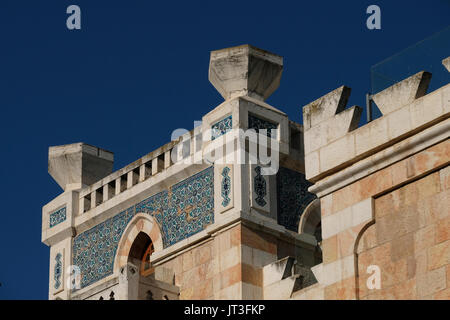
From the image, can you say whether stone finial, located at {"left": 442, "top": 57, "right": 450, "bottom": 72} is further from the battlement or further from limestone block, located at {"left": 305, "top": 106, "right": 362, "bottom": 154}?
limestone block, located at {"left": 305, "top": 106, "right": 362, "bottom": 154}

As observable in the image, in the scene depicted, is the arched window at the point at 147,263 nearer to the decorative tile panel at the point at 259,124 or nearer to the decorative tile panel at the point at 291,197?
the decorative tile panel at the point at 291,197

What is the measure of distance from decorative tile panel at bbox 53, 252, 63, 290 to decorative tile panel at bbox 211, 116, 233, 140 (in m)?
3.96

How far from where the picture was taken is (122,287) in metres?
18.3

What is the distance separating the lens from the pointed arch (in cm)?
2016

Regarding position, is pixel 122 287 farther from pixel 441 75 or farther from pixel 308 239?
pixel 441 75

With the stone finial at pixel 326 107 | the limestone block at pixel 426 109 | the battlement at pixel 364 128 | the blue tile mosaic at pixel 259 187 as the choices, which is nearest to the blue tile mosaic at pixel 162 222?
the blue tile mosaic at pixel 259 187

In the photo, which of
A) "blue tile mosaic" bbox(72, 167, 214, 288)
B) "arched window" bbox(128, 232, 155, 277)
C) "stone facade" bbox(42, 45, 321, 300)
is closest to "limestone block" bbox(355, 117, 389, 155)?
"stone facade" bbox(42, 45, 321, 300)

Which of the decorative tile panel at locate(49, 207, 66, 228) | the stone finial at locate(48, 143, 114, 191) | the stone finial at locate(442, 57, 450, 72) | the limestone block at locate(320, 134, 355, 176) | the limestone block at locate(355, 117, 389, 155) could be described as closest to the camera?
the stone finial at locate(442, 57, 450, 72)

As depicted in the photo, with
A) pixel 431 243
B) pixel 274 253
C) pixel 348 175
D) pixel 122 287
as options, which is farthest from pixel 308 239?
pixel 431 243

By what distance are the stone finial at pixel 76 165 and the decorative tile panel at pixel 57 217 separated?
15.8 inches

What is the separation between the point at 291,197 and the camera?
1917 cm

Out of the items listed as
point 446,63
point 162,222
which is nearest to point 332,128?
point 446,63
